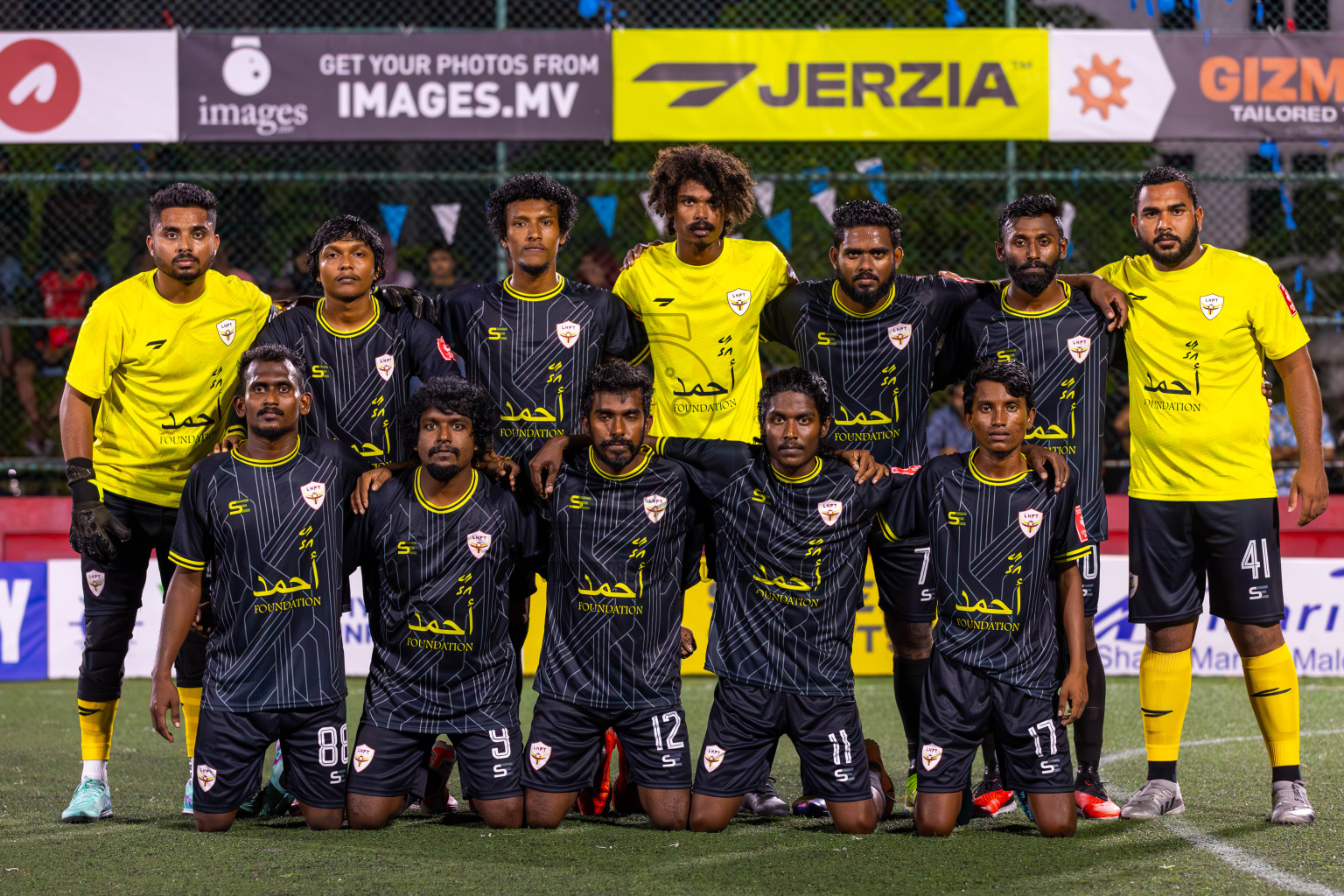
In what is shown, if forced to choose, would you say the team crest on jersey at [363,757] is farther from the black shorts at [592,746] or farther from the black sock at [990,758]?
the black sock at [990,758]

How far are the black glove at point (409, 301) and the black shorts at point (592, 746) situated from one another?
4.97ft

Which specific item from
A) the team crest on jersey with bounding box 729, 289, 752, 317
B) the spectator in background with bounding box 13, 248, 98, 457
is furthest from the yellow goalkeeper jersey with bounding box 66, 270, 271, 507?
the spectator in background with bounding box 13, 248, 98, 457

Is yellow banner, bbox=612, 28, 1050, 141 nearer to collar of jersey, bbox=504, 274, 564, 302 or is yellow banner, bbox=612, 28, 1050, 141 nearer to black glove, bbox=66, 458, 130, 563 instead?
collar of jersey, bbox=504, 274, 564, 302

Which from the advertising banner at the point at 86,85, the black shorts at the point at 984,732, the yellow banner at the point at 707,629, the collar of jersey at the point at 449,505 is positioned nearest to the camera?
the black shorts at the point at 984,732

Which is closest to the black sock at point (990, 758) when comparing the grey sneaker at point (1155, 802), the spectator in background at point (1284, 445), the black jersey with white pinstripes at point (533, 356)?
the grey sneaker at point (1155, 802)

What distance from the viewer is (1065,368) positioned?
17.4 ft

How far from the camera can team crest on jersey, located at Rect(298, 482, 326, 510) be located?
501cm

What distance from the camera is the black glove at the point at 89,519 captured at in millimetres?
5148

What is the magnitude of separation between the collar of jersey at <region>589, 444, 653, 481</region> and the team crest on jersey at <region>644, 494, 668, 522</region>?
0.31ft

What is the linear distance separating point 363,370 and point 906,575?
2.11 m

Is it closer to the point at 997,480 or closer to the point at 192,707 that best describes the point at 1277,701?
the point at 997,480

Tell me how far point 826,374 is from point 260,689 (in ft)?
7.54

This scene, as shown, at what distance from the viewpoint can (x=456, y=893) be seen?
4051 millimetres

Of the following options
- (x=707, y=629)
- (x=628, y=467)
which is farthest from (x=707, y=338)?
(x=707, y=629)
